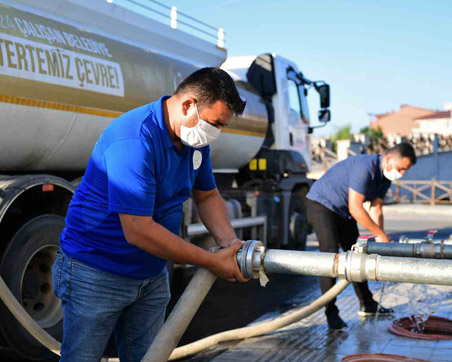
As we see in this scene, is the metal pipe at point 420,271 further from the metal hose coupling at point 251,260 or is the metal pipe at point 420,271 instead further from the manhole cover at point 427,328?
the manhole cover at point 427,328

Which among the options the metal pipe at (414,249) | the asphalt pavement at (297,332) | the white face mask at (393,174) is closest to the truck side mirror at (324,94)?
the asphalt pavement at (297,332)

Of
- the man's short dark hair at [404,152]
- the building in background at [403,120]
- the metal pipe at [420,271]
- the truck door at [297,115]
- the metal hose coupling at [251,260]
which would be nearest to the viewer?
the metal pipe at [420,271]

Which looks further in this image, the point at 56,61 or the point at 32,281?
the point at 56,61

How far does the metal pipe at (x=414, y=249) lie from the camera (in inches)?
114

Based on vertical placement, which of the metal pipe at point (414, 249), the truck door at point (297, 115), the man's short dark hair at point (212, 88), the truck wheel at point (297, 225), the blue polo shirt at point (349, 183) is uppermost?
the truck door at point (297, 115)

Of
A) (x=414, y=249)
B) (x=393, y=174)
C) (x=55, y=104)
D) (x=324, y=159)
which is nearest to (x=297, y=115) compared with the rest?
(x=393, y=174)

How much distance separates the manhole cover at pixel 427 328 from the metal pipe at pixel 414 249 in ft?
8.49

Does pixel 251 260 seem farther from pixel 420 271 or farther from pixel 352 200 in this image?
pixel 352 200

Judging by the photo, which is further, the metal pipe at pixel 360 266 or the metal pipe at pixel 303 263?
the metal pipe at pixel 303 263

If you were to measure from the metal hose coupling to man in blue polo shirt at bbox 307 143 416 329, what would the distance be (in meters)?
3.19

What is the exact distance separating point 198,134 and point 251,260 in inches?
22.6

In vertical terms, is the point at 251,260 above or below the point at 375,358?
above

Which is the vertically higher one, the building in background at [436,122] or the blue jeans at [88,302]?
the building in background at [436,122]

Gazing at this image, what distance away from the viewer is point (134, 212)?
90.3 inches
